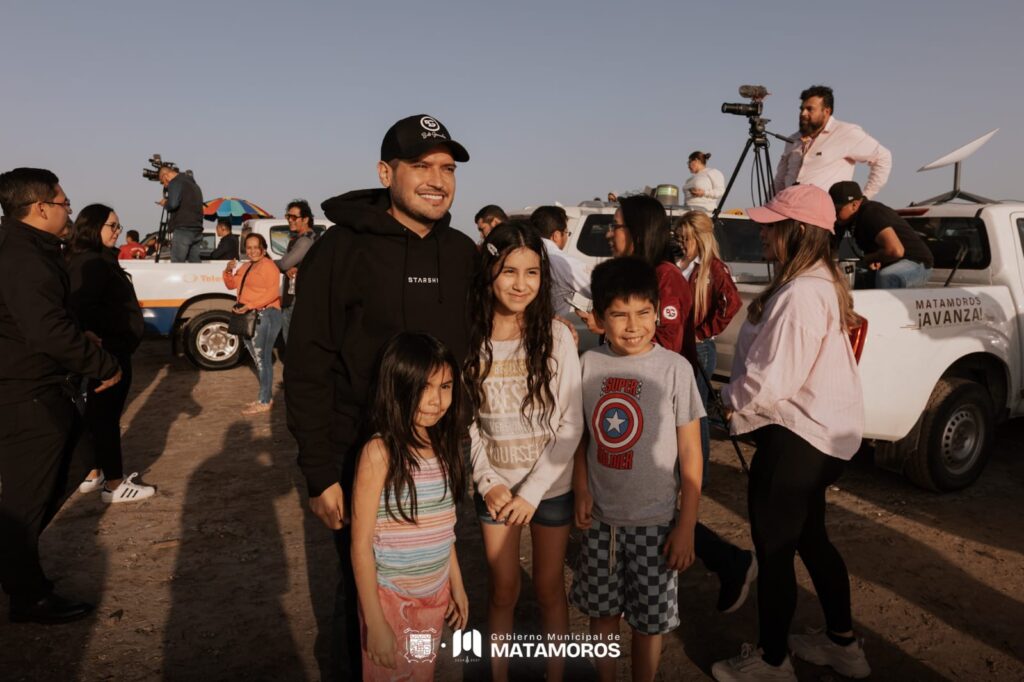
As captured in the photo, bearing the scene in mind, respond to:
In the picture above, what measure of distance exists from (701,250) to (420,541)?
10.5 ft

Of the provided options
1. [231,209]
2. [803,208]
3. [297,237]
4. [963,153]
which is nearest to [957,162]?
[963,153]

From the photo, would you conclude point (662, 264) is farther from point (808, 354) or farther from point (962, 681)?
point (962, 681)

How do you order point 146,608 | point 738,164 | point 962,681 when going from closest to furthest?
point 962,681 → point 146,608 → point 738,164

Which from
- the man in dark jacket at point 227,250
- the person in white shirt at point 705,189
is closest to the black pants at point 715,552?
the person in white shirt at point 705,189

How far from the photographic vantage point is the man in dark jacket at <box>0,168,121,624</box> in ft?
10.7

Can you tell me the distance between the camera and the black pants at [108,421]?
476cm

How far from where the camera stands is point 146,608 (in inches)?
138

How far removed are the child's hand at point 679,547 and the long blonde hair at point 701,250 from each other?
2.32 meters

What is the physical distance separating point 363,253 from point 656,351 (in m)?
1.12

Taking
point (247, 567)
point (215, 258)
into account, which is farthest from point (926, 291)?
point (215, 258)

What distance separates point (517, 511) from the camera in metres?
2.33

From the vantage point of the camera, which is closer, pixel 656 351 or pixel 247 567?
pixel 656 351

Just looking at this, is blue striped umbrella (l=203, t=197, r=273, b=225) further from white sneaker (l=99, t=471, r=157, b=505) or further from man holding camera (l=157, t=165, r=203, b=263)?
white sneaker (l=99, t=471, r=157, b=505)

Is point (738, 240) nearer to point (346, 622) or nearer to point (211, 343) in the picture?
point (346, 622)
